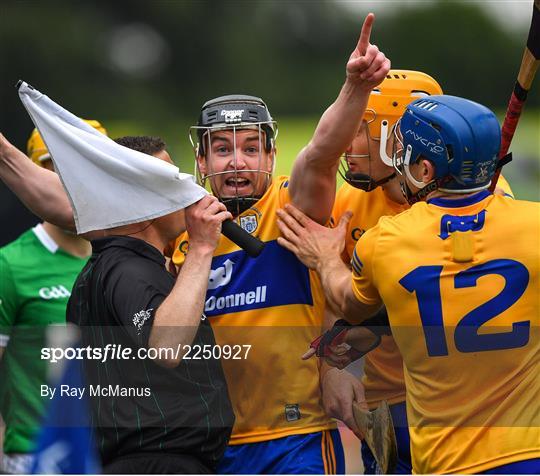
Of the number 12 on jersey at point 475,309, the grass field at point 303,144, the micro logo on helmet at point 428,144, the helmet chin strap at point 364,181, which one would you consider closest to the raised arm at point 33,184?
the helmet chin strap at point 364,181

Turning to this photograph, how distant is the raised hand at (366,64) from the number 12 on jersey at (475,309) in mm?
671

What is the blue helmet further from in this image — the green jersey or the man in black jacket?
the green jersey

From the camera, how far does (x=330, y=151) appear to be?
4.09 m

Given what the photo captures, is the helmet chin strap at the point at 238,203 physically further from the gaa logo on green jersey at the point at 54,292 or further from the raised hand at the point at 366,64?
the gaa logo on green jersey at the point at 54,292

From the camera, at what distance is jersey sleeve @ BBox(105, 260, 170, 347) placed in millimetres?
3773

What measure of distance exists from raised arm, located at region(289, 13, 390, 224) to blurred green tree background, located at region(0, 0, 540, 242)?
475 inches

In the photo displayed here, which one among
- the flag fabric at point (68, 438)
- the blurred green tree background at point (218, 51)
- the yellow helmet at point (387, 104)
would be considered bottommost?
the flag fabric at point (68, 438)

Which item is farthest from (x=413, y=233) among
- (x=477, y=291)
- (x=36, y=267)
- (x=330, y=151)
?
(x=36, y=267)

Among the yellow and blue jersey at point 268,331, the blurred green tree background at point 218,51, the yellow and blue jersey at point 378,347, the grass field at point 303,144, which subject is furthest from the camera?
the blurred green tree background at point 218,51

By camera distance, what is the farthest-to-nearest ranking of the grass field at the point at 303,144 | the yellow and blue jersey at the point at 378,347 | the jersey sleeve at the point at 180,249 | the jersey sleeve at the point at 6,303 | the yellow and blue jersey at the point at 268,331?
the grass field at the point at 303,144
the jersey sleeve at the point at 6,303
the yellow and blue jersey at the point at 378,347
the jersey sleeve at the point at 180,249
the yellow and blue jersey at the point at 268,331

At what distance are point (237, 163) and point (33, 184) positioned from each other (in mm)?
819

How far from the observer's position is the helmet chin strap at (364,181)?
4465 millimetres

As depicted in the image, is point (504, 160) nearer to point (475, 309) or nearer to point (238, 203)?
point (475, 309)

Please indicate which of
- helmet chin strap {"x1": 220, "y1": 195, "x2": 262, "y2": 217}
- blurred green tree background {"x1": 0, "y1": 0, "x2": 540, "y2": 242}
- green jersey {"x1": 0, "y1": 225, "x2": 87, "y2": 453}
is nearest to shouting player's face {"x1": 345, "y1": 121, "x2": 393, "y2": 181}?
helmet chin strap {"x1": 220, "y1": 195, "x2": 262, "y2": 217}
